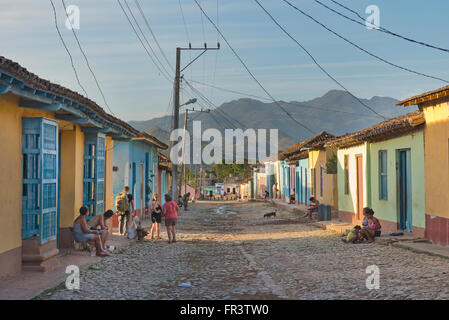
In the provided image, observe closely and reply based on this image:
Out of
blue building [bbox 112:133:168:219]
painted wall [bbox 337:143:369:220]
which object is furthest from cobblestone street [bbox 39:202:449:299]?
blue building [bbox 112:133:168:219]

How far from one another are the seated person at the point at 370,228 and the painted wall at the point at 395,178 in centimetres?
99

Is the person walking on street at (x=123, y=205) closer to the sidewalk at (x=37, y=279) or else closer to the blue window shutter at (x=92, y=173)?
the blue window shutter at (x=92, y=173)

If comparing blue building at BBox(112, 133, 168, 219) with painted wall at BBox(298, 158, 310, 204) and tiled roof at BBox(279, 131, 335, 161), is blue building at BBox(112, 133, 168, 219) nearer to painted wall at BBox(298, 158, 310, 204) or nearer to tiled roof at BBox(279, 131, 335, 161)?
tiled roof at BBox(279, 131, 335, 161)

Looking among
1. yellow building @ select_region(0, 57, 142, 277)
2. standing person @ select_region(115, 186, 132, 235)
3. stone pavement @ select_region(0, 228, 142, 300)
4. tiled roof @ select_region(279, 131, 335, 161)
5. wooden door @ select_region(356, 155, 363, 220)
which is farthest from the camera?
tiled roof @ select_region(279, 131, 335, 161)

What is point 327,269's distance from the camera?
10523mm

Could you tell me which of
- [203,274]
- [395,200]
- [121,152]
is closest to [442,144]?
[395,200]

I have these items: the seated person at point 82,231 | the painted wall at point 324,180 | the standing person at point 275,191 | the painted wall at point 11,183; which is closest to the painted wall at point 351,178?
the painted wall at point 324,180

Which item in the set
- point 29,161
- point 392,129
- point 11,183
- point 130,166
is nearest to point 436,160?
point 392,129

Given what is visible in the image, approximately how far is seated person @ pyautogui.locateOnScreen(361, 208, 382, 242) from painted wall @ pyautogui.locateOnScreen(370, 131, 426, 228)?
3.25ft

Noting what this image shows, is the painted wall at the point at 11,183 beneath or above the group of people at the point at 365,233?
above

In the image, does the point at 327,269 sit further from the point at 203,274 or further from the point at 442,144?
the point at 442,144

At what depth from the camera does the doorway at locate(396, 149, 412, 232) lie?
15.2 m

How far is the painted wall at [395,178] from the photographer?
1395cm
